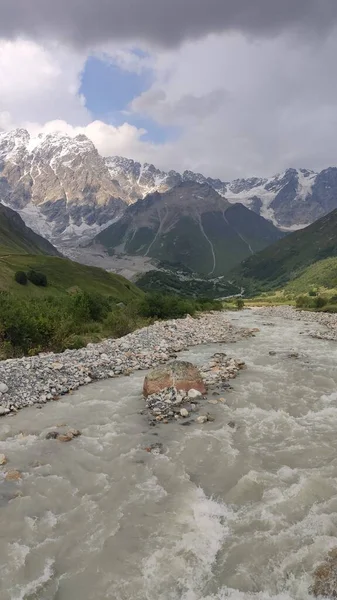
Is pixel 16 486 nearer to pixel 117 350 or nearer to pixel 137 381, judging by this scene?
pixel 137 381

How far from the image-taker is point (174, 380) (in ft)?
78.1

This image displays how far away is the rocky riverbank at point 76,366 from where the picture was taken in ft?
75.0

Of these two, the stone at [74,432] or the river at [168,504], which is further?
the stone at [74,432]

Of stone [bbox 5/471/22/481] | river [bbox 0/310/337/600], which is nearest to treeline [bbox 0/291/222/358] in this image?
river [bbox 0/310/337/600]

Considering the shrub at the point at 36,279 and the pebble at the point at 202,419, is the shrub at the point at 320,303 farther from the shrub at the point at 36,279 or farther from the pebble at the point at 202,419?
the pebble at the point at 202,419

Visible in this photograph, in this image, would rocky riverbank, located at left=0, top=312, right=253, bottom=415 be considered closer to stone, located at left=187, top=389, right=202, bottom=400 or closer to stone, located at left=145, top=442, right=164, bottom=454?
stone, located at left=187, top=389, right=202, bottom=400

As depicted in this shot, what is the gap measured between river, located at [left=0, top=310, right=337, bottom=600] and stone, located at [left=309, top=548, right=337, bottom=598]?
204 mm

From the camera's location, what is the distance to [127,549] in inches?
431

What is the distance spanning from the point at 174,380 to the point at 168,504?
10.9 metres

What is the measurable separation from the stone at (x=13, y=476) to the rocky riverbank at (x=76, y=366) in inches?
259

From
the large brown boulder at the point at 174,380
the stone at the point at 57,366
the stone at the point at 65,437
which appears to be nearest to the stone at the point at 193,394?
the large brown boulder at the point at 174,380

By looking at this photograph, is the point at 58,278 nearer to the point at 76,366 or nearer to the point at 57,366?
the point at 76,366

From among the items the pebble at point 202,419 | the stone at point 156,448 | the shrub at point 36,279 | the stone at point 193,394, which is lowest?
the stone at point 156,448

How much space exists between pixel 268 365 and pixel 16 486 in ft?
77.8
